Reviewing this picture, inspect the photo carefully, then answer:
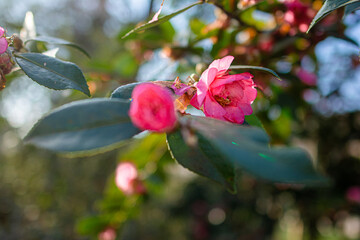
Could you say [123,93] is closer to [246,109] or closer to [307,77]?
[246,109]

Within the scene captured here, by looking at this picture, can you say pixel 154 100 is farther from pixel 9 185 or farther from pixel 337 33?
pixel 9 185

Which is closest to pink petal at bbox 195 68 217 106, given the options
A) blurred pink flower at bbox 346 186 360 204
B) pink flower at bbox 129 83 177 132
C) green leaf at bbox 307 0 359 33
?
pink flower at bbox 129 83 177 132

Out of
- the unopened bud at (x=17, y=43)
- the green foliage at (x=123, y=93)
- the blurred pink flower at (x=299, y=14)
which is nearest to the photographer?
the green foliage at (x=123, y=93)

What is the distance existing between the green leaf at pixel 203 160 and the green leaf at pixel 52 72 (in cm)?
18

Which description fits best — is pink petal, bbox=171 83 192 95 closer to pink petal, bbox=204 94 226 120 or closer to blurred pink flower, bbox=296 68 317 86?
pink petal, bbox=204 94 226 120

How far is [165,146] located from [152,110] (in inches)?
40.4

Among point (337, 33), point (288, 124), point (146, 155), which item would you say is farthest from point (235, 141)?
point (288, 124)

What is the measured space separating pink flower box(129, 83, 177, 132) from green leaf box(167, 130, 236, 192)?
0.29ft

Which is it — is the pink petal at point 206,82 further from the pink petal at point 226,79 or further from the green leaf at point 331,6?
the green leaf at point 331,6

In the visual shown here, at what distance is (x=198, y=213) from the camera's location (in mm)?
3328

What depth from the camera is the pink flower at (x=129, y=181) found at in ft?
4.59

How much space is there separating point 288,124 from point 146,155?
2.45 ft

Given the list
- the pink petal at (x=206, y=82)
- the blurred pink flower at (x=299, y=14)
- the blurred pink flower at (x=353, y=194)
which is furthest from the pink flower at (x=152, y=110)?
the blurred pink flower at (x=353, y=194)

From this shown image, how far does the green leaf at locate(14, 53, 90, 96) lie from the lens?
1.63 feet
